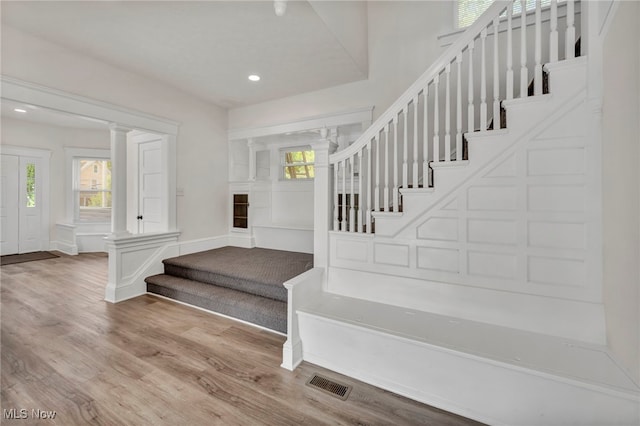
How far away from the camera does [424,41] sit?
308 centimetres

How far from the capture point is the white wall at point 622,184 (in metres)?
1.19

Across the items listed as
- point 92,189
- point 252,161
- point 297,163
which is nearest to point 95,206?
point 92,189

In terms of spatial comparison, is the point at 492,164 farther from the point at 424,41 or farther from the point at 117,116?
the point at 117,116

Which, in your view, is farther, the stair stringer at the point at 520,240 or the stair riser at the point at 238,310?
the stair riser at the point at 238,310

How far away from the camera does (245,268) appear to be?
324 centimetres

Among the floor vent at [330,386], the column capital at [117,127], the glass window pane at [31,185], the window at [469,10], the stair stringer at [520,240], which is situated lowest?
the floor vent at [330,386]

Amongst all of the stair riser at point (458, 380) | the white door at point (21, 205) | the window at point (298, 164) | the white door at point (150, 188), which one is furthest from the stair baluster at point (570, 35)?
the white door at point (21, 205)

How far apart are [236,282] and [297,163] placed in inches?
90.8

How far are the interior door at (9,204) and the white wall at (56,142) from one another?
0.46 metres

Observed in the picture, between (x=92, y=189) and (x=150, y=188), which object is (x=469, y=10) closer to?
(x=150, y=188)

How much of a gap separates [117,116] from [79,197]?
454 cm

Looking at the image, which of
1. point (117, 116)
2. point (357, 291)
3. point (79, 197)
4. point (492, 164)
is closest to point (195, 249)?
point (117, 116)

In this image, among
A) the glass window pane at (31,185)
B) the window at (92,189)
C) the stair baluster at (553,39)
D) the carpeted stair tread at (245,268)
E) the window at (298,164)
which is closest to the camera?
the stair baluster at (553,39)

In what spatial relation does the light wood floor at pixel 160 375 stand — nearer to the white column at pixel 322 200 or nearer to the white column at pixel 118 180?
the white column at pixel 322 200
